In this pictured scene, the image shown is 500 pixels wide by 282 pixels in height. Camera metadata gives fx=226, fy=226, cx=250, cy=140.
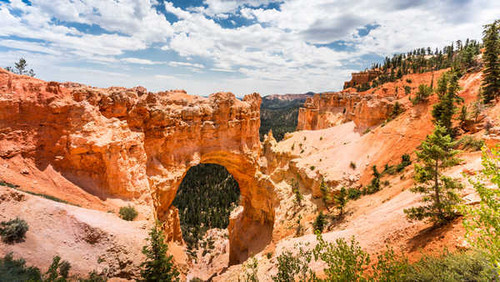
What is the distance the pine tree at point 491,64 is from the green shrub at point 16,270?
117 ft

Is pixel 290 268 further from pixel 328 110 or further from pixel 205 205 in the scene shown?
pixel 328 110

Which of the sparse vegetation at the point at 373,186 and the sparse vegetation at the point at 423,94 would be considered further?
the sparse vegetation at the point at 423,94

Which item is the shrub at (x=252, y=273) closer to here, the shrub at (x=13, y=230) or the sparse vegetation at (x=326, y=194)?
the sparse vegetation at (x=326, y=194)

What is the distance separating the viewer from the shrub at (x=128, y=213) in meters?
15.8

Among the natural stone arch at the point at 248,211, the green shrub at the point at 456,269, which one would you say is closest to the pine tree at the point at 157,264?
the green shrub at the point at 456,269

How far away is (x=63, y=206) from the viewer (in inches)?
480

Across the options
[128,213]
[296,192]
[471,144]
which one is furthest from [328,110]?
[128,213]

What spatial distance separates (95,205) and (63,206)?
3.10 meters

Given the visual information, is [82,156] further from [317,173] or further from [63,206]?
[317,173]

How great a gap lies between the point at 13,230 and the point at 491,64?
39204 millimetres

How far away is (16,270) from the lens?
8422 millimetres

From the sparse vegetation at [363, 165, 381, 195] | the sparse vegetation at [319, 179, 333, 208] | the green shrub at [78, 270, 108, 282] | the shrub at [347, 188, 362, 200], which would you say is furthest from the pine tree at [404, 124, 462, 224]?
the green shrub at [78, 270, 108, 282]

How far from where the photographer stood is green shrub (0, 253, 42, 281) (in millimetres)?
7910

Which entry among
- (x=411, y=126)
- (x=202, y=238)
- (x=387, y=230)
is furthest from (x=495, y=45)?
(x=202, y=238)
